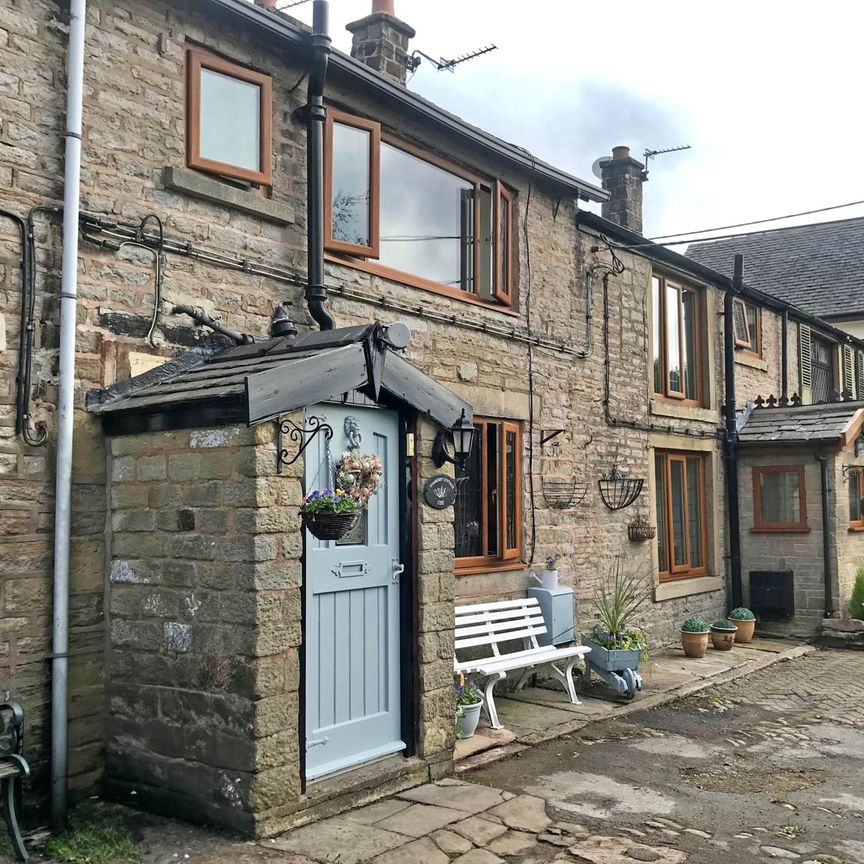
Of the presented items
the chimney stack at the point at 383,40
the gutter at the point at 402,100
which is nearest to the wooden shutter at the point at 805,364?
the gutter at the point at 402,100

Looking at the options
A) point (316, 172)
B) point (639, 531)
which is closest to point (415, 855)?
point (316, 172)

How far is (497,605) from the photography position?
28.2ft

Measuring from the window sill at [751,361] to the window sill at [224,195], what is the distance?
9.17 metres

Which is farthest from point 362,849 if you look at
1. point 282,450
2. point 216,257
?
point 216,257

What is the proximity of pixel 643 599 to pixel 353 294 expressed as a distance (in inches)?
214

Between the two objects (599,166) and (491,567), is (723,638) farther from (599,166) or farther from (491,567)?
(599,166)

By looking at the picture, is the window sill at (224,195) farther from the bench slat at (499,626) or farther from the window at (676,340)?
the window at (676,340)

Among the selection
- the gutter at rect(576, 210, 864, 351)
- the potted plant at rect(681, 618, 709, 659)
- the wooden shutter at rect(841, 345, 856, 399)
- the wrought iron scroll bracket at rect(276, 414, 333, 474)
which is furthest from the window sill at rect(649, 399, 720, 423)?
the wrought iron scroll bracket at rect(276, 414, 333, 474)

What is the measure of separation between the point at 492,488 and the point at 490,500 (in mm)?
120

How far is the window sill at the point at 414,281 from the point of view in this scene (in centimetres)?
A: 759

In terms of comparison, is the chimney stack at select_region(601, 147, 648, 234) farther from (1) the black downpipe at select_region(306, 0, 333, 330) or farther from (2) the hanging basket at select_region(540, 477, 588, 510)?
(1) the black downpipe at select_region(306, 0, 333, 330)

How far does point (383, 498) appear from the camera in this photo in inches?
242

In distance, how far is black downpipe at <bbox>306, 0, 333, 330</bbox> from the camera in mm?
6984

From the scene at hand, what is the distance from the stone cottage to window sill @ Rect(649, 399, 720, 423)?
13.2 ft
